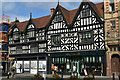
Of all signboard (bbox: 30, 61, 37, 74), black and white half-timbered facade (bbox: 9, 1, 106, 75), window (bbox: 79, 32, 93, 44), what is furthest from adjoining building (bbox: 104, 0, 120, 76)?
signboard (bbox: 30, 61, 37, 74)

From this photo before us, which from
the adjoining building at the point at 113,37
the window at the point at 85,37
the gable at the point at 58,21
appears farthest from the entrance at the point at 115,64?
the gable at the point at 58,21

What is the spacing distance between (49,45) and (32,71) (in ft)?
19.7

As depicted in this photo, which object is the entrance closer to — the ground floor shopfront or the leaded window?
the ground floor shopfront

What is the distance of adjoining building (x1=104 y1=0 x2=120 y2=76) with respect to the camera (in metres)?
22.5

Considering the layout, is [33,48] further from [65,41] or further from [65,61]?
[65,61]

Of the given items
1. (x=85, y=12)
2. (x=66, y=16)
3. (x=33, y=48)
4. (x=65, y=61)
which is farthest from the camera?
(x=33, y=48)

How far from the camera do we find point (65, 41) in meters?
27.2

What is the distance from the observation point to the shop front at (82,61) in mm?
23625

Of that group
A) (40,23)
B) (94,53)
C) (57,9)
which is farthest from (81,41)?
(40,23)

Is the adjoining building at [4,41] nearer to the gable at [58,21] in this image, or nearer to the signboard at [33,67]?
the signboard at [33,67]

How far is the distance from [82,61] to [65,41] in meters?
4.29

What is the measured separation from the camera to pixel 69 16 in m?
29.1

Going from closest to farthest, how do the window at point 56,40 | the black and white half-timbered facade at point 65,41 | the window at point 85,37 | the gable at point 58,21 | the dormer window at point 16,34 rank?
the black and white half-timbered facade at point 65,41, the window at point 85,37, the gable at point 58,21, the window at point 56,40, the dormer window at point 16,34

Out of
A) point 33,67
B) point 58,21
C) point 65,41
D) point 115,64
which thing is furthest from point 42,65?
point 115,64
